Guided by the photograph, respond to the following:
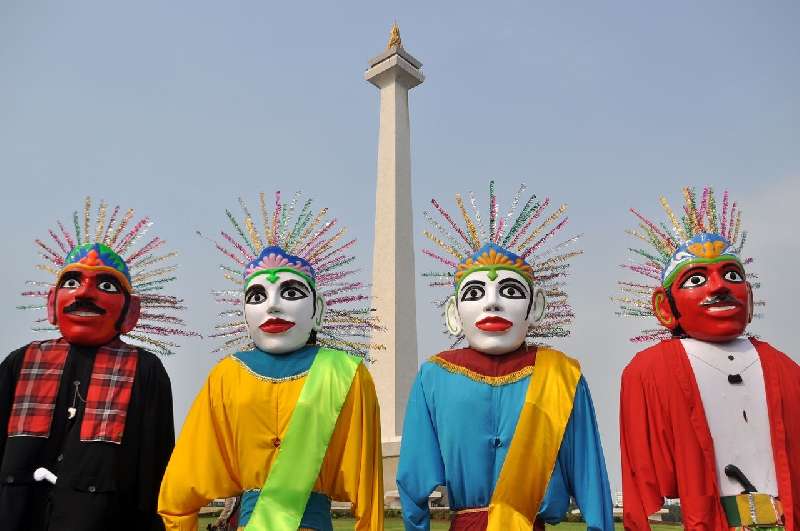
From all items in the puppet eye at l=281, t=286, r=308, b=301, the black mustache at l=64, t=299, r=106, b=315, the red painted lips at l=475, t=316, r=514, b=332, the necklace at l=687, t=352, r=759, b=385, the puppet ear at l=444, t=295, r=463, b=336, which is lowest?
the necklace at l=687, t=352, r=759, b=385

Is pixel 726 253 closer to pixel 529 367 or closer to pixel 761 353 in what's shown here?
pixel 761 353

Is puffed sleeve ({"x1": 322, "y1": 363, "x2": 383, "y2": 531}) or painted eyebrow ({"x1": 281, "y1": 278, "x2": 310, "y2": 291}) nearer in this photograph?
puffed sleeve ({"x1": 322, "y1": 363, "x2": 383, "y2": 531})

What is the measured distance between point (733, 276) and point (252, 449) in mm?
2871

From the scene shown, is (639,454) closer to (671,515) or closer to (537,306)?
(537,306)

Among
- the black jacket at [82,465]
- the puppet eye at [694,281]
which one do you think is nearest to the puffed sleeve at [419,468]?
the black jacket at [82,465]

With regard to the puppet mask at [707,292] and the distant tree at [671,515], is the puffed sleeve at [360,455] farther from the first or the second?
the distant tree at [671,515]

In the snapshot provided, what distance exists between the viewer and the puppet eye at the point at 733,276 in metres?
4.33

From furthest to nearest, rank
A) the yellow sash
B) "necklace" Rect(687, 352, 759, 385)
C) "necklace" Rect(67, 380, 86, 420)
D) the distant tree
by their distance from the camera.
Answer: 1. the distant tree
2. "necklace" Rect(67, 380, 86, 420)
3. "necklace" Rect(687, 352, 759, 385)
4. the yellow sash

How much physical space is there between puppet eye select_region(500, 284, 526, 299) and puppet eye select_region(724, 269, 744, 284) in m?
1.17

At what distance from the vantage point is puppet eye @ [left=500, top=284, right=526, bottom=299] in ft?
14.1

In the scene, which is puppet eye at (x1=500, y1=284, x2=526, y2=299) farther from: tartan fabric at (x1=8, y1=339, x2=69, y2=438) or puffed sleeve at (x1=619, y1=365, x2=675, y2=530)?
tartan fabric at (x1=8, y1=339, x2=69, y2=438)

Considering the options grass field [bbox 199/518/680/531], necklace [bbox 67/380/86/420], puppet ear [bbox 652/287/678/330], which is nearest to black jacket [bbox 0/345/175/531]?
necklace [bbox 67/380/86/420]

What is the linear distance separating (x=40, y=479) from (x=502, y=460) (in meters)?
2.61

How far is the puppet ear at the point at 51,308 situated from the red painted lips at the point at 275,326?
1.39m
